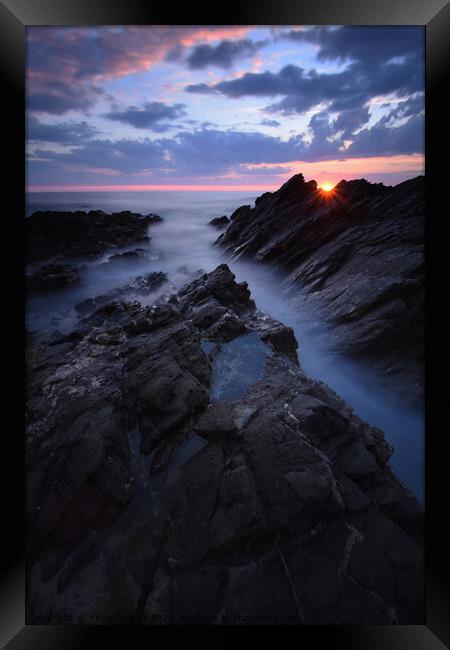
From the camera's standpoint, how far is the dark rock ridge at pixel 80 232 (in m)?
5.09

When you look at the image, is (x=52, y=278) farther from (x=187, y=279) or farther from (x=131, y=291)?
(x=187, y=279)

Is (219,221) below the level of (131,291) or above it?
above

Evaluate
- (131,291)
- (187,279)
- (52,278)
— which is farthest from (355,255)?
(52,278)

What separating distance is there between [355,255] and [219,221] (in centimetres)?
481

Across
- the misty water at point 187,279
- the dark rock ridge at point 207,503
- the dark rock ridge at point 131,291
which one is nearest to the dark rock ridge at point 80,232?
the misty water at point 187,279

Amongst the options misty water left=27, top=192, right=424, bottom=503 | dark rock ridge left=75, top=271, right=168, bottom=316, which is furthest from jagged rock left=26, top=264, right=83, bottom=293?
dark rock ridge left=75, top=271, right=168, bottom=316

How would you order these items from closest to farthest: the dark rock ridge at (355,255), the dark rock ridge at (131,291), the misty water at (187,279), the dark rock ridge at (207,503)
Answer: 1. the dark rock ridge at (207,503)
2. the misty water at (187,279)
3. the dark rock ridge at (355,255)
4. the dark rock ridge at (131,291)

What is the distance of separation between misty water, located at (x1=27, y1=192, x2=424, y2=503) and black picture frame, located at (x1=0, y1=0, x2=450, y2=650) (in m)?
0.26

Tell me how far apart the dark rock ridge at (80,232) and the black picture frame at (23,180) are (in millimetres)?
267

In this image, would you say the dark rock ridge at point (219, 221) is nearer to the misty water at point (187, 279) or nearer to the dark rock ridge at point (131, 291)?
the misty water at point (187, 279)

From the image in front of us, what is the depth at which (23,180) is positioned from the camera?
191 inches

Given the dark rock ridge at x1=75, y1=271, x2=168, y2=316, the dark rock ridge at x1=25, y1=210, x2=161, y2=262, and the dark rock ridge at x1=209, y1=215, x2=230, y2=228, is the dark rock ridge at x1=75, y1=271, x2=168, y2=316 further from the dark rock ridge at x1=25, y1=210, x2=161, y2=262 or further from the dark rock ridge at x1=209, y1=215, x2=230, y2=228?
the dark rock ridge at x1=209, y1=215, x2=230, y2=228

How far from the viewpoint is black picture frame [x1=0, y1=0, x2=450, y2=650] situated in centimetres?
436

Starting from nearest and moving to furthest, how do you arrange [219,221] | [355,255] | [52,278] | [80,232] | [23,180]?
[23,180] < [52,278] < [80,232] < [219,221] < [355,255]
